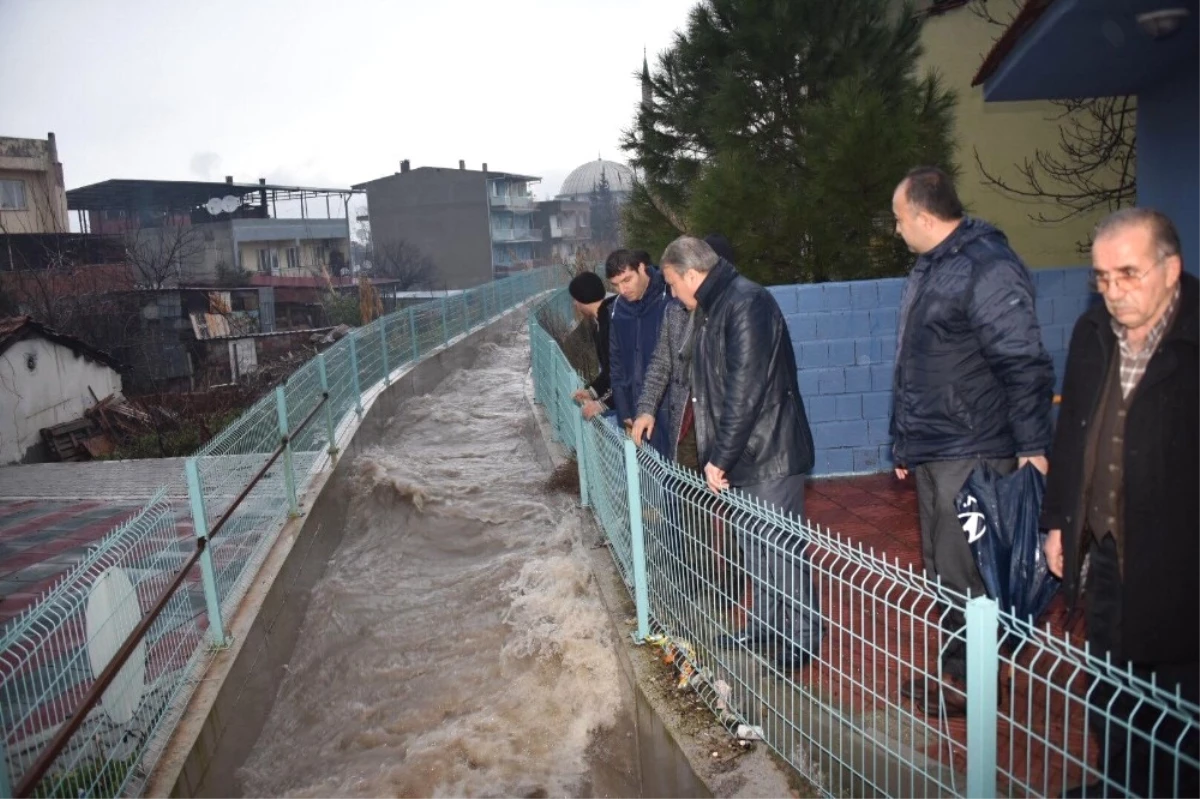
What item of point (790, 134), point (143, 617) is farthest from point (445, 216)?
point (143, 617)

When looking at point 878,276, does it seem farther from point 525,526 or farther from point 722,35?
point 525,526

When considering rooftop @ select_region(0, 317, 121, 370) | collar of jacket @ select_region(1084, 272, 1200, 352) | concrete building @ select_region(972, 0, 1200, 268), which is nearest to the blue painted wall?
concrete building @ select_region(972, 0, 1200, 268)

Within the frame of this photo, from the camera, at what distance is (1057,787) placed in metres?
2.45

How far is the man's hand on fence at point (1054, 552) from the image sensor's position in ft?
8.15

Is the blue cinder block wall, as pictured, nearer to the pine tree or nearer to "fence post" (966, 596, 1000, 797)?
the pine tree

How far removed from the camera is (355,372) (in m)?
10.1

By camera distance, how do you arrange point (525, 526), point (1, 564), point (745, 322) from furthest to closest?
point (525, 526) < point (1, 564) < point (745, 322)

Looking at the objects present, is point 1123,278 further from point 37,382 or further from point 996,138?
point 37,382

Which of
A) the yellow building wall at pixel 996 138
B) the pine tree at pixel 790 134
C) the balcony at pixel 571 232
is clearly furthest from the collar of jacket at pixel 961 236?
the balcony at pixel 571 232

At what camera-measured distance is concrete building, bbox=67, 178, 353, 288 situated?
38.2 m

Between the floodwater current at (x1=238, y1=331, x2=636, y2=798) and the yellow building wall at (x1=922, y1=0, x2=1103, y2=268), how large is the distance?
6.18 meters

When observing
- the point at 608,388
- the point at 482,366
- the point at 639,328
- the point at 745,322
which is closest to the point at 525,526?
the point at 608,388

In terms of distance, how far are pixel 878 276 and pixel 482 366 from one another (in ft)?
34.1

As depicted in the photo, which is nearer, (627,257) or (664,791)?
(664,791)
